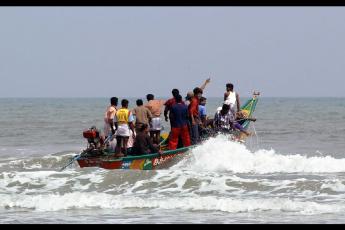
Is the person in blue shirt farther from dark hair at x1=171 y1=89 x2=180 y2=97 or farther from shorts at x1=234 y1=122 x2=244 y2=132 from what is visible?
dark hair at x1=171 y1=89 x2=180 y2=97

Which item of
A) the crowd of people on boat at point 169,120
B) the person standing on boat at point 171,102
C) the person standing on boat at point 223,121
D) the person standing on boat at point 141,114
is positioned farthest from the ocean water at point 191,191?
the person standing on boat at point 141,114

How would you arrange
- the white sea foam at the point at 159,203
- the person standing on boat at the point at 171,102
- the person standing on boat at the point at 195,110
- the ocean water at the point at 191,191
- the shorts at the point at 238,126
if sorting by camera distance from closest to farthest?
the ocean water at the point at 191,191 → the white sea foam at the point at 159,203 → the person standing on boat at the point at 171,102 → the person standing on boat at the point at 195,110 → the shorts at the point at 238,126

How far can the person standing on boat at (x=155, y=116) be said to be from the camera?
17609mm

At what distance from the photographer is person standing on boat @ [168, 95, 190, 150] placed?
54.7 feet

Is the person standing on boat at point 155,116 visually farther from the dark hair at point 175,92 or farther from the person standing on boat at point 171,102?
the dark hair at point 175,92

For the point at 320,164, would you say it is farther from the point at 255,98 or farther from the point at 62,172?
the point at 62,172

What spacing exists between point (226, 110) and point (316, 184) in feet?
11.5

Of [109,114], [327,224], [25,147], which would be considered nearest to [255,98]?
[109,114]

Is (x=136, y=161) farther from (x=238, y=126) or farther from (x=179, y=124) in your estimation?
(x=238, y=126)

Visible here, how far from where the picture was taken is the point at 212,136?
17.9 m

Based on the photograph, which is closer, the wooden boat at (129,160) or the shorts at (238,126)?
the wooden boat at (129,160)

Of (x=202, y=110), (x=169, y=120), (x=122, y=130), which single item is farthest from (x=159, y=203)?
(x=202, y=110)

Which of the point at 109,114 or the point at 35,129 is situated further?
the point at 35,129

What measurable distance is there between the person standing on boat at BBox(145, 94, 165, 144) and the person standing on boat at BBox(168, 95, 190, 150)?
2.08 feet
